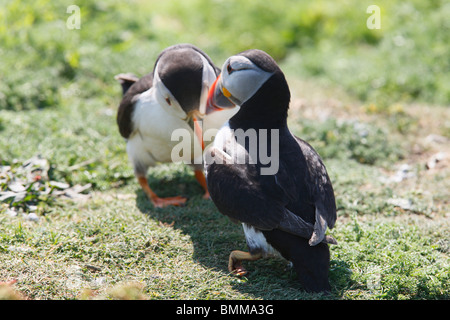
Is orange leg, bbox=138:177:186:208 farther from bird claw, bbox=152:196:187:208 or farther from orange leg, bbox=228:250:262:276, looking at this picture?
orange leg, bbox=228:250:262:276

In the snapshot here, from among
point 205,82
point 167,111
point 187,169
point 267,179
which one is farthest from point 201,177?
point 267,179

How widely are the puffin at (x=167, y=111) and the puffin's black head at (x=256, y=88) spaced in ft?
1.37

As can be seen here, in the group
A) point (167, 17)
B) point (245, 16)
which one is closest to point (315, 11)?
point (245, 16)

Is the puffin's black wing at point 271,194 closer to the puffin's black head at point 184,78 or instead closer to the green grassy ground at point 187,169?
the green grassy ground at point 187,169

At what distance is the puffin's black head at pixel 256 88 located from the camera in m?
4.39

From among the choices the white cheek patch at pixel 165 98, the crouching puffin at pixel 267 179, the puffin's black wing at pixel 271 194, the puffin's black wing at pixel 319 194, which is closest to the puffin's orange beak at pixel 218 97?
the crouching puffin at pixel 267 179

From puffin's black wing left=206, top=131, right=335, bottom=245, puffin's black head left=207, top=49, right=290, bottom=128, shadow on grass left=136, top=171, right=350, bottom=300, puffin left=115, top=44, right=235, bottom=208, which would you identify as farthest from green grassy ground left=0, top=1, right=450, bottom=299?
puffin's black head left=207, top=49, right=290, bottom=128

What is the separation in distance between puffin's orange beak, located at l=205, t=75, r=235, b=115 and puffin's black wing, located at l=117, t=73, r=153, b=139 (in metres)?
0.95

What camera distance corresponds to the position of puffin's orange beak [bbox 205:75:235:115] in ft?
15.4

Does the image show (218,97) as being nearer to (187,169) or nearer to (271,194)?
(271,194)

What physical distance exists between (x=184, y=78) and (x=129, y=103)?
87cm

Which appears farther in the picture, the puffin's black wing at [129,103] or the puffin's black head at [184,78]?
the puffin's black wing at [129,103]

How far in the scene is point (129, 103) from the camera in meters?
5.50

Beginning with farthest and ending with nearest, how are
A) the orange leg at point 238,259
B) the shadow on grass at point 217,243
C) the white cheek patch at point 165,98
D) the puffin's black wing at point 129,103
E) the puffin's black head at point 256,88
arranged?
the puffin's black wing at point 129,103
the white cheek patch at point 165,98
the puffin's black head at point 256,88
the orange leg at point 238,259
the shadow on grass at point 217,243
